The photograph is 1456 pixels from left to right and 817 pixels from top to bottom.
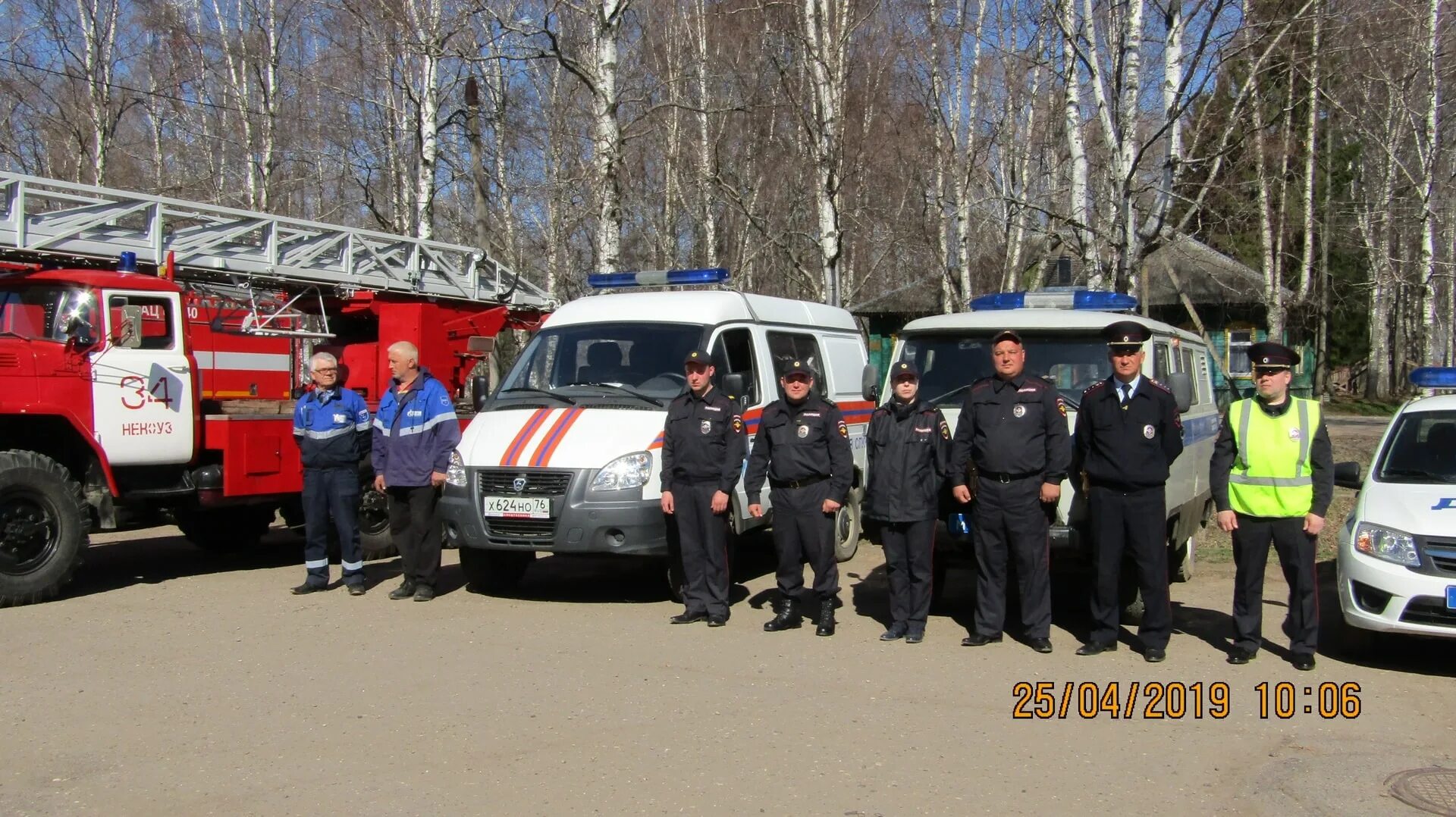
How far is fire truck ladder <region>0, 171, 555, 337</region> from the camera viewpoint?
10.9m

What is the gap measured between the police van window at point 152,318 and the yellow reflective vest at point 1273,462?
→ 26.7 feet

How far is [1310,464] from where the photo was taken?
6973mm

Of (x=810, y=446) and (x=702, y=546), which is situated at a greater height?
(x=810, y=446)

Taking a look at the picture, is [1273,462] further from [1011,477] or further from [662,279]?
[662,279]

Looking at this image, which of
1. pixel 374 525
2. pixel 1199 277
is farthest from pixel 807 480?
pixel 1199 277

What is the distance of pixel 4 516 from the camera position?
28.8ft

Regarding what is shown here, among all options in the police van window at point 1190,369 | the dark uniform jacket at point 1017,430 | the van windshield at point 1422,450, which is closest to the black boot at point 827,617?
the dark uniform jacket at point 1017,430

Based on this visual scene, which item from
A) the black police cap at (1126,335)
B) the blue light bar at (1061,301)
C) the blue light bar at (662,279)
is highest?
the blue light bar at (662,279)

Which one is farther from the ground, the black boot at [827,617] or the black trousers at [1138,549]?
the black trousers at [1138,549]

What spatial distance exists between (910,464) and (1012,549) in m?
0.82

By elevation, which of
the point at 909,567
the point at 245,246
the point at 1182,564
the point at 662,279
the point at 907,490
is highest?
the point at 245,246

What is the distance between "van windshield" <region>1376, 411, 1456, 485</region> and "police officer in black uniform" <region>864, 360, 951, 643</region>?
2.79 metres

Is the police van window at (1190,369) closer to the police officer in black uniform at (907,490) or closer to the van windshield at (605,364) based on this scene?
the police officer in black uniform at (907,490)

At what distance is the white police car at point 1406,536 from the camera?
263 inches
